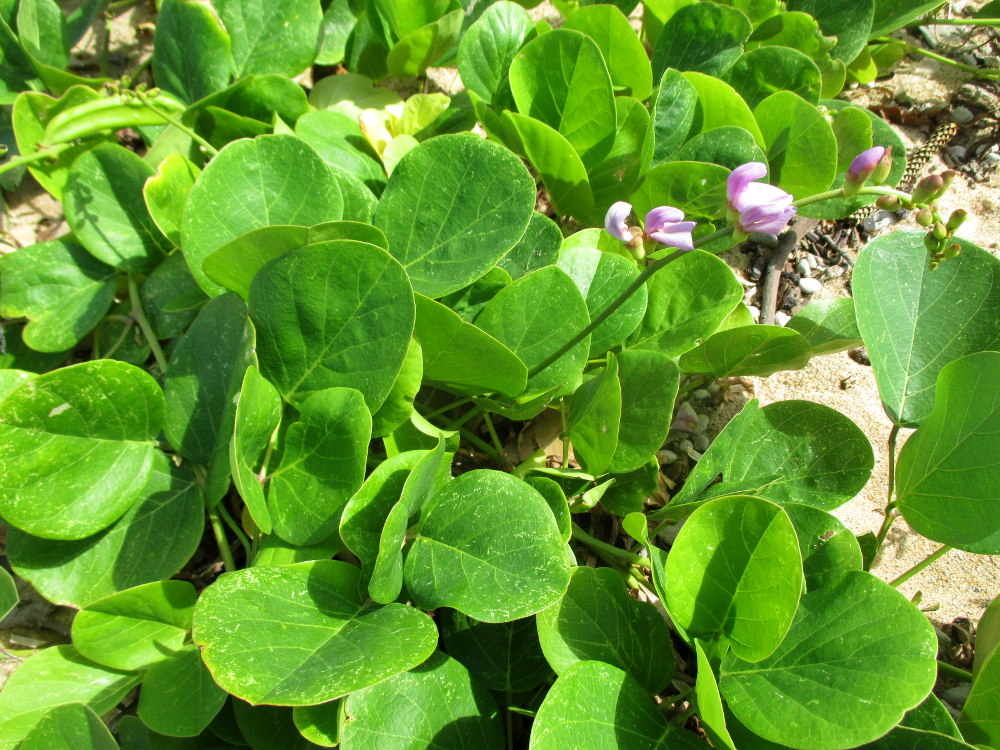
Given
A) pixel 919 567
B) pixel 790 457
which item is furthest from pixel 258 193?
pixel 919 567

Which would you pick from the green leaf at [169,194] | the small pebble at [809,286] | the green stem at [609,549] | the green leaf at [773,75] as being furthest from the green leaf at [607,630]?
the green leaf at [773,75]

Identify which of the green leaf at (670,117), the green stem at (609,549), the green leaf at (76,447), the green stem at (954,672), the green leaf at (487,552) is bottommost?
the green stem at (954,672)

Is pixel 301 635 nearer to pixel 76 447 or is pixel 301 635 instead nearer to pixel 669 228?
pixel 76 447

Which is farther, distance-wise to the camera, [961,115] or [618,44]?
[961,115]

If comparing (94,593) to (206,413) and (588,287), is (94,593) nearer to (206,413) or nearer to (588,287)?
(206,413)

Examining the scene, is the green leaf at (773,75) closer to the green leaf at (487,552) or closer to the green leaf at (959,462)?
the green leaf at (959,462)

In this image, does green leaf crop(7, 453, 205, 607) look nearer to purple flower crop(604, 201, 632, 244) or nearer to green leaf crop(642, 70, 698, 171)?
purple flower crop(604, 201, 632, 244)
